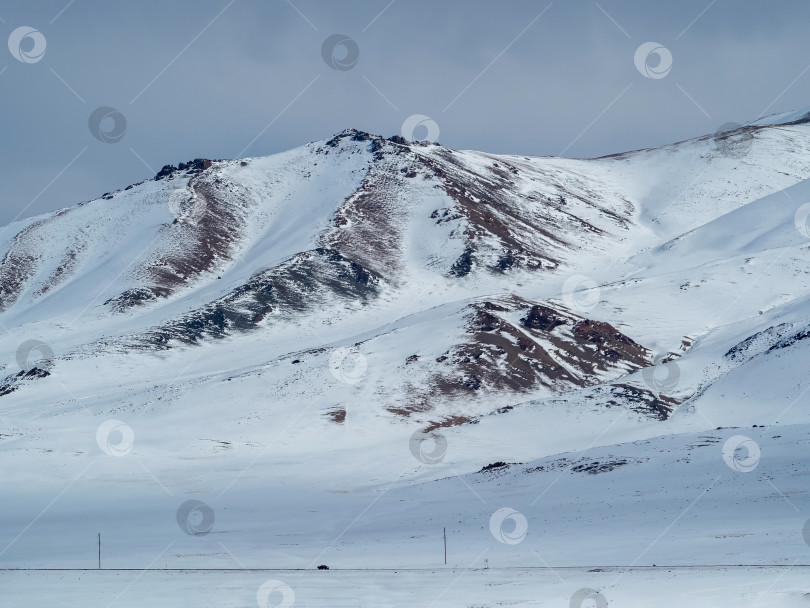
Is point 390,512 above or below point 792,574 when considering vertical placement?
above

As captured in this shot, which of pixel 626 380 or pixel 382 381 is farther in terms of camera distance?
pixel 382 381

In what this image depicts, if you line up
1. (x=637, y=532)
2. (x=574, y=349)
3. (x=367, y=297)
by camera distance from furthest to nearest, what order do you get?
(x=367, y=297), (x=574, y=349), (x=637, y=532)

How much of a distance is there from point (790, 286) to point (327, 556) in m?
84.1

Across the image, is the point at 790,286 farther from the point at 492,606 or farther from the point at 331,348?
the point at 492,606

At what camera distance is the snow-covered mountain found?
130ft

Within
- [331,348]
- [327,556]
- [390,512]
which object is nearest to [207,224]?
[331,348]

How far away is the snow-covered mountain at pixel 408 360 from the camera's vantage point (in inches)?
1560

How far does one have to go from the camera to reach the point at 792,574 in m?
23.7

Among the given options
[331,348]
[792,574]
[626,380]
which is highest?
[331,348]

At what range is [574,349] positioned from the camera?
8894 centimetres

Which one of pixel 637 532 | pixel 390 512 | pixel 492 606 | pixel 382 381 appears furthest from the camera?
pixel 382 381

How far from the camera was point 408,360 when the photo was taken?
84.4 meters

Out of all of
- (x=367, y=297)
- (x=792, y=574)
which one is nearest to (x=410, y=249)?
(x=367, y=297)

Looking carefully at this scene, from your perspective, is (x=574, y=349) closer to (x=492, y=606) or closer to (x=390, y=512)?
(x=390, y=512)
